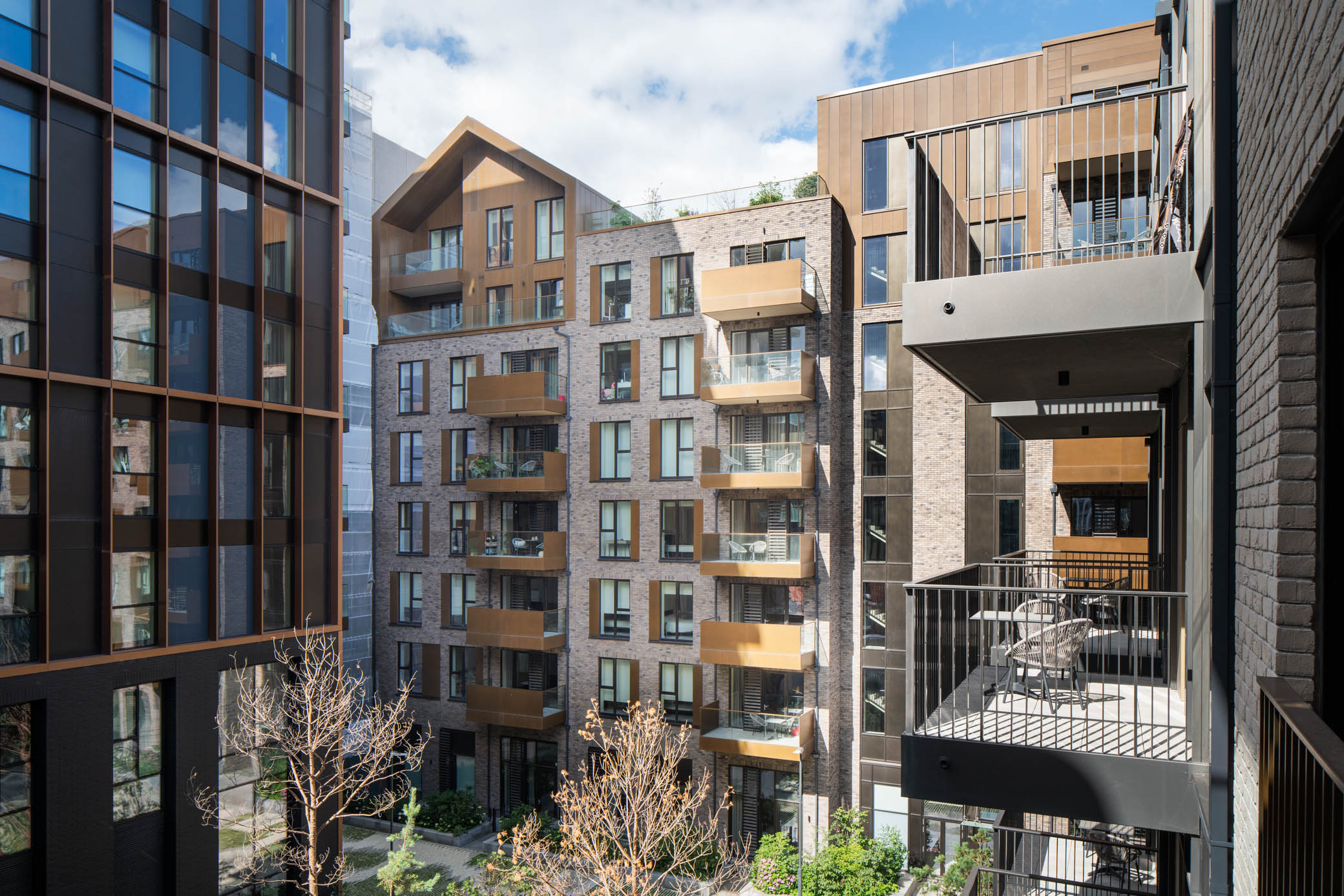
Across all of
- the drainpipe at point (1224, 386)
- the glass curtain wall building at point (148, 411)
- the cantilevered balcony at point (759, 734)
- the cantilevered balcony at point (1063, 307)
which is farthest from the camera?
the cantilevered balcony at point (759, 734)

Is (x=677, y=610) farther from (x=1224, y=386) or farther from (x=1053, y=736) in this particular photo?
(x=1224, y=386)

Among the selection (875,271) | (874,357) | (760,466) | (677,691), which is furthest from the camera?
(677,691)

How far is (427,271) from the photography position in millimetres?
30406

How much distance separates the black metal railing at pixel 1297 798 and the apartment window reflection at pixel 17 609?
15006mm

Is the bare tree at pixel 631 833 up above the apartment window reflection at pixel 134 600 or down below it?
below

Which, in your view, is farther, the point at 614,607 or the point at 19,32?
the point at 614,607

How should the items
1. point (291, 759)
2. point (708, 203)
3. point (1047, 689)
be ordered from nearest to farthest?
point (1047, 689) < point (291, 759) < point (708, 203)

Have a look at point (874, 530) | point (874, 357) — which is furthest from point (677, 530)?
point (874, 357)

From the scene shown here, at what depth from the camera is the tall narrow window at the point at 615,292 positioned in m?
26.8

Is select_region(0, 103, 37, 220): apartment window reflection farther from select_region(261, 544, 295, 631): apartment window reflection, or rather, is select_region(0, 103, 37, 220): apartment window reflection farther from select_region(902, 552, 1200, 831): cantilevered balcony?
select_region(902, 552, 1200, 831): cantilevered balcony

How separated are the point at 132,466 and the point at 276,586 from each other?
11.6ft

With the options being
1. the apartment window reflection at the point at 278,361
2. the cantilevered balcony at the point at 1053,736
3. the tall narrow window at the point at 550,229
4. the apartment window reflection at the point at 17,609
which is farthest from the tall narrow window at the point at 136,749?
the tall narrow window at the point at 550,229

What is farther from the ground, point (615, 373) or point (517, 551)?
point (615, 373)

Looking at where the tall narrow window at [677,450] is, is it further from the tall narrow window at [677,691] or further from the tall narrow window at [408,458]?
the tall narrow window at [408,458]
